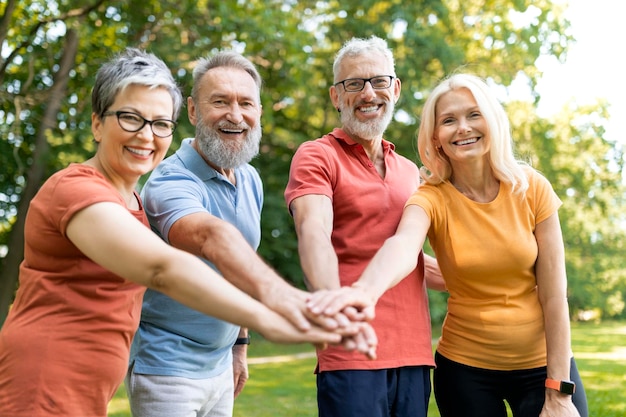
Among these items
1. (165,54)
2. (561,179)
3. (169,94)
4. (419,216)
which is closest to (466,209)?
(419,216)

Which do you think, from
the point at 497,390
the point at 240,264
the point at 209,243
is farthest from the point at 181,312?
the point at 497,390

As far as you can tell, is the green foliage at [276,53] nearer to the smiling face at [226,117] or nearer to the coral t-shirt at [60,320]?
the smiling face at [226,117]

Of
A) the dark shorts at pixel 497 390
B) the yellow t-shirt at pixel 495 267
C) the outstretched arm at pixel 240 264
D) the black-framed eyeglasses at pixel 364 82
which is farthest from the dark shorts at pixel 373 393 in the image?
the black-framed eyeglasses at pixel 364 82

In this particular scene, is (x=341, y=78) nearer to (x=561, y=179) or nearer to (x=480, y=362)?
(x=480, y=362)

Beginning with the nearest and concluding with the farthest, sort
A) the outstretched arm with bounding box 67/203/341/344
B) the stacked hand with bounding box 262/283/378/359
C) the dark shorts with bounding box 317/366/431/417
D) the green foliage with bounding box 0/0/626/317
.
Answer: the outstretched arm with bounding box 67/203/341/344 → the stacked hand with bounding box 262/283/378/359 → the dark shorts with bounding box 317/366/431/417 → the green foliage with bounding box 0/0/626/317

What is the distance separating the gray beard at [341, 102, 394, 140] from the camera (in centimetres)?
337

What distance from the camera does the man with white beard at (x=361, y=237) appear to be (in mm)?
2959

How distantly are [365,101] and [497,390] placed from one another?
4.84 ft

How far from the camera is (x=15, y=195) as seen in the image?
15.4m

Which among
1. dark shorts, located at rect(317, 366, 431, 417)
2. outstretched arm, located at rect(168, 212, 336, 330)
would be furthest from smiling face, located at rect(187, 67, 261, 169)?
dark shorts, located at rect(317, 366, 431, 417)

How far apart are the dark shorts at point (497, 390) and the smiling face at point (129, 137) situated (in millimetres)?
1670

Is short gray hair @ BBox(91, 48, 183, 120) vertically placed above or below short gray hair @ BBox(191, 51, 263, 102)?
below

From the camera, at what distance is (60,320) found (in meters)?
2.32

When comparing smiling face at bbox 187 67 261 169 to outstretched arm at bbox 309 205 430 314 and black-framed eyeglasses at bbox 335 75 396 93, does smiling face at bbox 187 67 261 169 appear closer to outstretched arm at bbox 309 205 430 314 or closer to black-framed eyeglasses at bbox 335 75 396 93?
black-framed eyeglasses at bbox 335 75 396 93
